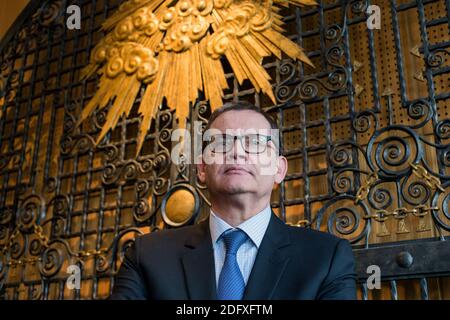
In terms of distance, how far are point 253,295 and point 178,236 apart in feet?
Result: 1.00

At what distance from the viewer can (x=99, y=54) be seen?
2570 mm

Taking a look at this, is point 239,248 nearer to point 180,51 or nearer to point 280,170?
point 280,170

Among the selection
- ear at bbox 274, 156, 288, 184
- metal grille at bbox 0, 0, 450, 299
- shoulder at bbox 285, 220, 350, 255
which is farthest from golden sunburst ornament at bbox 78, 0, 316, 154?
shoulder at bbox 285, 220, 350, 255

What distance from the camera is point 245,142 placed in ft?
4.14

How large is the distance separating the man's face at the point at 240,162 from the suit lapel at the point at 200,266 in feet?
0.41

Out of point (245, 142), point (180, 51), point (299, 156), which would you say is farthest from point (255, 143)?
point (180, 51)

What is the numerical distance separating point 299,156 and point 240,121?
80 cm

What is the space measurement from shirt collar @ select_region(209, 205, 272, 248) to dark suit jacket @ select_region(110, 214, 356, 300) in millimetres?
17

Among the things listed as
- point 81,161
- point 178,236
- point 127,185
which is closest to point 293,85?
point 127,185

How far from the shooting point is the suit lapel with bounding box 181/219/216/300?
1115 millimetres

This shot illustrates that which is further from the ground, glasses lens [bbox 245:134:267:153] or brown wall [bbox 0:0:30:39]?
brown wall [bbox 0:0:30:39]

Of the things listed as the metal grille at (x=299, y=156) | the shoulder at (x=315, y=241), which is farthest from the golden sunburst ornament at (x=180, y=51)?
the shoulder at (x=315, y=241)

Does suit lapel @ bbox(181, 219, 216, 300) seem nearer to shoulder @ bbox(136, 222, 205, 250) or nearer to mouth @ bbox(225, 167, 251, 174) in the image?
shoulder @ bbox(136, 222, 205, 250)

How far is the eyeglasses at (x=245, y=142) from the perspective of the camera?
4.14 ft
